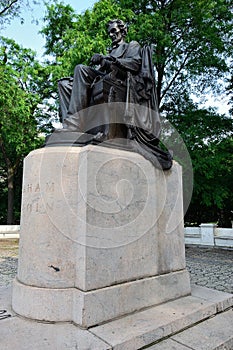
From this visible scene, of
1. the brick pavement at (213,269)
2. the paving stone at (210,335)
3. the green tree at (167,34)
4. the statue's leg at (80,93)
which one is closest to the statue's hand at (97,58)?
the statue's leg at (80,93)

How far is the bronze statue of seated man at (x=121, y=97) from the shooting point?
338cm

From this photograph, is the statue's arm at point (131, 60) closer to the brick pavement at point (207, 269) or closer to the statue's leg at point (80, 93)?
the statue's leg at point (80, 93)

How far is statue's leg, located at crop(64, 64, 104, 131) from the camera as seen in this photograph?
340 centimetres

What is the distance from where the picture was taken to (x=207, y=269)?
6.14 meters

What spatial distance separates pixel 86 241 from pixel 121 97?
6.35ft

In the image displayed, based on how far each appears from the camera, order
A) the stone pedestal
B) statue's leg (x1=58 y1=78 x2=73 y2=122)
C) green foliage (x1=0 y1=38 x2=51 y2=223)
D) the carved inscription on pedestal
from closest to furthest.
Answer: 1. the stone pedestal
2. the carved inscription on pedestal
3. statue's leg (x1=58 y1=78 x2=73 y2=122)
4. green foliage (x1=0 y1=38 x2=51 y2=223)

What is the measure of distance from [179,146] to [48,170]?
806 cm

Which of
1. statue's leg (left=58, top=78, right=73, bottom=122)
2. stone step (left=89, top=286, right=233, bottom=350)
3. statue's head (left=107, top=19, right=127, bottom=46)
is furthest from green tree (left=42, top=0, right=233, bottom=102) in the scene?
stone step (left=89, top=286, right=233, bottom=350)

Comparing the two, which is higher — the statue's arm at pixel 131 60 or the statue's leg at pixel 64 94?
the statue's arm at pixel 131 60

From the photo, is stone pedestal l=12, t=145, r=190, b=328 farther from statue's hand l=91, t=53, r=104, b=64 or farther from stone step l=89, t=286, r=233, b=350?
statue's hand l=91, t=53, r=104, b=64

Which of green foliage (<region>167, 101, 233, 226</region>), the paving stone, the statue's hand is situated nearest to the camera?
the paving stone

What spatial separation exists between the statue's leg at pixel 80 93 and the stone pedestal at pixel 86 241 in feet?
2.17

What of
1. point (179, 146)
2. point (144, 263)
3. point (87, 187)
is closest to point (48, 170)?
point (87, 187)

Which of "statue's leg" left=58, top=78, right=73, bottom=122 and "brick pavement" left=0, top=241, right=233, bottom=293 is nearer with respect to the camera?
"statue's leg" left=58, top=78, right=73, bottom=122
